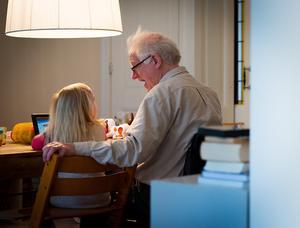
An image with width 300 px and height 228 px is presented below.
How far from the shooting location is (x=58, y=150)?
7.32 ft

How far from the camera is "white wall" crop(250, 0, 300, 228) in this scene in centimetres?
158

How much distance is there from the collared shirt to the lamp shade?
1.31ft

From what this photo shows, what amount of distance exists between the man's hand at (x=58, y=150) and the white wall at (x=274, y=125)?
34.0 inches

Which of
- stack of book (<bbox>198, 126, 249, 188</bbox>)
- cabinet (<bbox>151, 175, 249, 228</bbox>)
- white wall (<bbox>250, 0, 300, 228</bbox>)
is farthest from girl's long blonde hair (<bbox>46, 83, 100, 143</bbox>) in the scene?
white wall (<bbox>250, 0, 300, 228</bbox>)

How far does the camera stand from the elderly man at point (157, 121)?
2.30 m

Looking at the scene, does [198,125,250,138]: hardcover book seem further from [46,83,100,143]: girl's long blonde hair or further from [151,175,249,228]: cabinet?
[46,83,100,143]: girl's long blonde hair

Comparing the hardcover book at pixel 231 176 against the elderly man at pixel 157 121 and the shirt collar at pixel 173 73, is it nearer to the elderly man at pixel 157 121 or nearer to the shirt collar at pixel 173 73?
the elderly man at pixel 157 121

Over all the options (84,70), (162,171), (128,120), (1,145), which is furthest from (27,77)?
(162,171)

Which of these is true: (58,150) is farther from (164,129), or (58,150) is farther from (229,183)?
(229,183)

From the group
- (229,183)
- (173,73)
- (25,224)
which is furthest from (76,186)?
(25,224)

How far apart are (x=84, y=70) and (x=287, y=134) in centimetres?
367

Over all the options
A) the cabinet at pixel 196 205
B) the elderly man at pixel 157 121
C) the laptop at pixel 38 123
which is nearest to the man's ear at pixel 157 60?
the elderly man at pixel 157 121

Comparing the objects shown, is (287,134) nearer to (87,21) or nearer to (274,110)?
(274,110)

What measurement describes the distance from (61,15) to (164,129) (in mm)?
687
